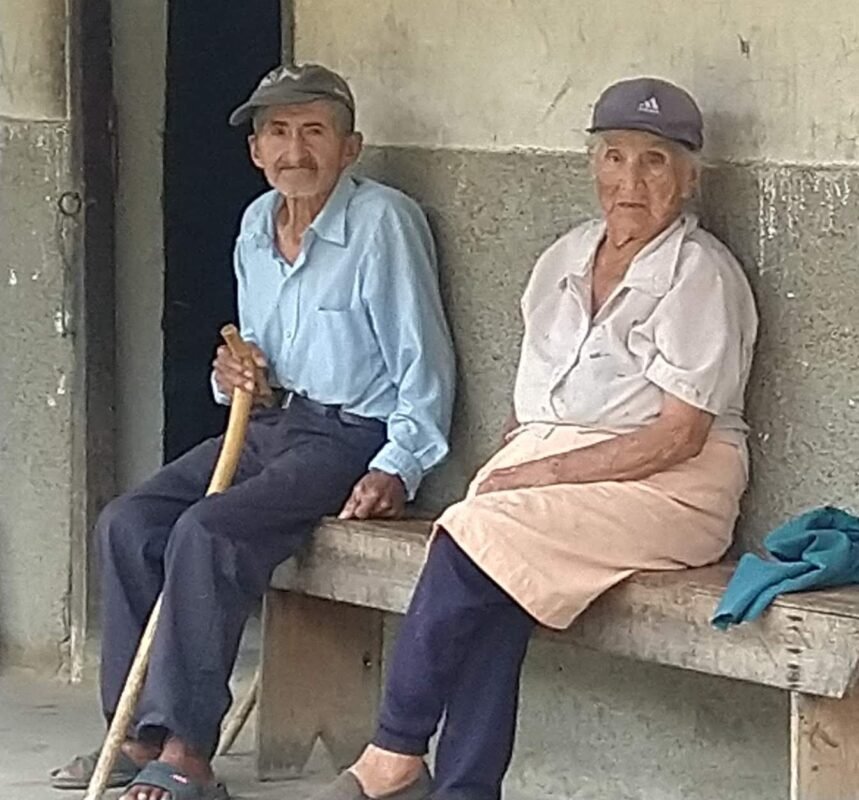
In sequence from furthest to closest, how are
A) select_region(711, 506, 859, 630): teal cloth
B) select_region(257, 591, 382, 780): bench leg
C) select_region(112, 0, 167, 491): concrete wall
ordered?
select_region(112, 0, 167, 491): concrete wall < select_region(257, 591, 382, 780): bench leg < select_region(711, 506, 859, 630): teal cloth

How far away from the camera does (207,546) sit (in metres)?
4.70

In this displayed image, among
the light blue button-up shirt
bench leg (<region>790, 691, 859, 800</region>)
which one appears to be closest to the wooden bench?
bench leg (<region>790, 691, 859, 800</region>)

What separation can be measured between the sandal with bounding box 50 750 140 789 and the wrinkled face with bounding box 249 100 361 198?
1274 mm

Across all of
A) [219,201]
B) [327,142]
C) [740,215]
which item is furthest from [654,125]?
[219,201]

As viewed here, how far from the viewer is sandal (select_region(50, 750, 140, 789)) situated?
491cm

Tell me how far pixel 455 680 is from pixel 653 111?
3.71ft

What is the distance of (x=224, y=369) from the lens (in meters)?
5.09

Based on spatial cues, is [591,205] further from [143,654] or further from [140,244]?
[140,244]

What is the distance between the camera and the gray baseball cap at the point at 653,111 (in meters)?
4.38

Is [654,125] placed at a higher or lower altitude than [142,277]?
higher

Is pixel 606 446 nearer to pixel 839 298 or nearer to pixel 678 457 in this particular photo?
pixel 678 457

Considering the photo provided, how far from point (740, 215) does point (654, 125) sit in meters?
0.27

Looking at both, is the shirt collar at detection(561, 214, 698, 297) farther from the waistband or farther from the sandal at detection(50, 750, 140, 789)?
the sandal at detection(50, 750, 140, 789)

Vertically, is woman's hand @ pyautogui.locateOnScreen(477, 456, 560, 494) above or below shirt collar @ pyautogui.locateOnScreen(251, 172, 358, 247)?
below
